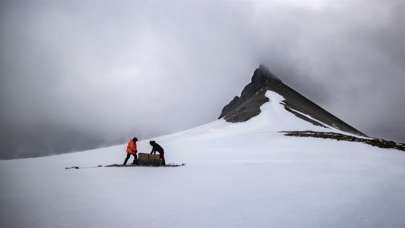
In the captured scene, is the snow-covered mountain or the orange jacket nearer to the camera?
Result: the snow-covered mountain

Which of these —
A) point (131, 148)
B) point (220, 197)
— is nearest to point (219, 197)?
point (220, 197)

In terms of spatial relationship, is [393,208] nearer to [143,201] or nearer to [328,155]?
[143,201]

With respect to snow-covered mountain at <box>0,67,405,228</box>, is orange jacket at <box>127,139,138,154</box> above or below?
above

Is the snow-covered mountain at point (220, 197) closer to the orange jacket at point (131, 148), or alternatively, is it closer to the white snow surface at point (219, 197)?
the white snow surface at point (219, 197)

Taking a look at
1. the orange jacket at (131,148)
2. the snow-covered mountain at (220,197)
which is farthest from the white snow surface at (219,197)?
the orange jacket at (131,148)

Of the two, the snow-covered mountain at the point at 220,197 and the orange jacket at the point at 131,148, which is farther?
the orange jacket at the point at 131,148

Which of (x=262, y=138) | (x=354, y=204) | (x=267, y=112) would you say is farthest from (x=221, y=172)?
(x=267, y=112)

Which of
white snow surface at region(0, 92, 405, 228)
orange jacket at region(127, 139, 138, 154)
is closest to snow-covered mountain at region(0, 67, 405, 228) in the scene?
white snow surface at region(0, 92, 405, 228)

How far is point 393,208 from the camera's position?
8.16m

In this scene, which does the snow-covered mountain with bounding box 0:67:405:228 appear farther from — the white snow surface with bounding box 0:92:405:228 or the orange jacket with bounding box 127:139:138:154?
the orange jacket with bounding box 127:139:138:154

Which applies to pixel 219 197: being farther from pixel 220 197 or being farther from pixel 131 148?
pixel 131 148

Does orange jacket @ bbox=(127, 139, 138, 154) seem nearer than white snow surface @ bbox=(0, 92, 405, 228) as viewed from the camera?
No

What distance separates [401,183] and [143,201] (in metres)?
10.3

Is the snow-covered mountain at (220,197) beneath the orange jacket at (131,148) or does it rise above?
beneath
